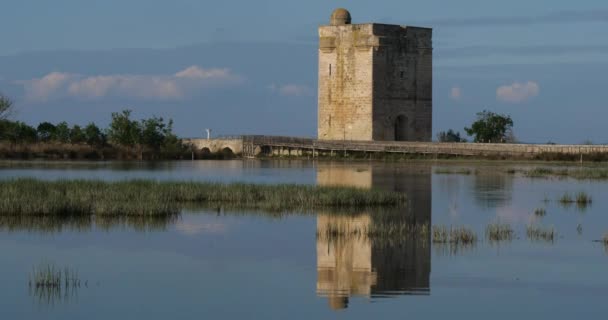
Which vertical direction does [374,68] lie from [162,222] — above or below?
above

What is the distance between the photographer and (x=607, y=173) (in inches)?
1476

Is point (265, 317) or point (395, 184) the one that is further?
point (395, 184)

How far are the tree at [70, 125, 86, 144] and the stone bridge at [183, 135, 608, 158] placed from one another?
22.7 feet

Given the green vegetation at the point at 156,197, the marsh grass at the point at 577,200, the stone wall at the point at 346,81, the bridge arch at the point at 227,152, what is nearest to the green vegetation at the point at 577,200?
the marsh grass at the point at 577,200

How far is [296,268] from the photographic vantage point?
→ 14.9 meters

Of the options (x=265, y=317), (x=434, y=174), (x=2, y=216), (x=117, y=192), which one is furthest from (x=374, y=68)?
(x=265, y=317)

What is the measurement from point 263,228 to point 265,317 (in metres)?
7.91

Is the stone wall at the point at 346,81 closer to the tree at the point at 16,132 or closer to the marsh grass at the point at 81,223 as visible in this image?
the tree at the point at 16,132

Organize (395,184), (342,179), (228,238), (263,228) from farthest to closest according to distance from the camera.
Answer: (342,179), (395,184), (263,228), (228,238)

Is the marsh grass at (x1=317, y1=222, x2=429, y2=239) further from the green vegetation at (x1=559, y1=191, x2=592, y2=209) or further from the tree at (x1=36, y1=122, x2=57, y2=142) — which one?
the tree at (x1=36, y1=122, x2=57, y2=142)

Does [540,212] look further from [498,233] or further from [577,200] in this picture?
[498,233]

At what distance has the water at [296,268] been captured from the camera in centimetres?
1205

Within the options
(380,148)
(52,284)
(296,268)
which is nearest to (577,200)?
(296,268)

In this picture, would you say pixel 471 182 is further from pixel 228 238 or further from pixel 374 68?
pixel 374 68
